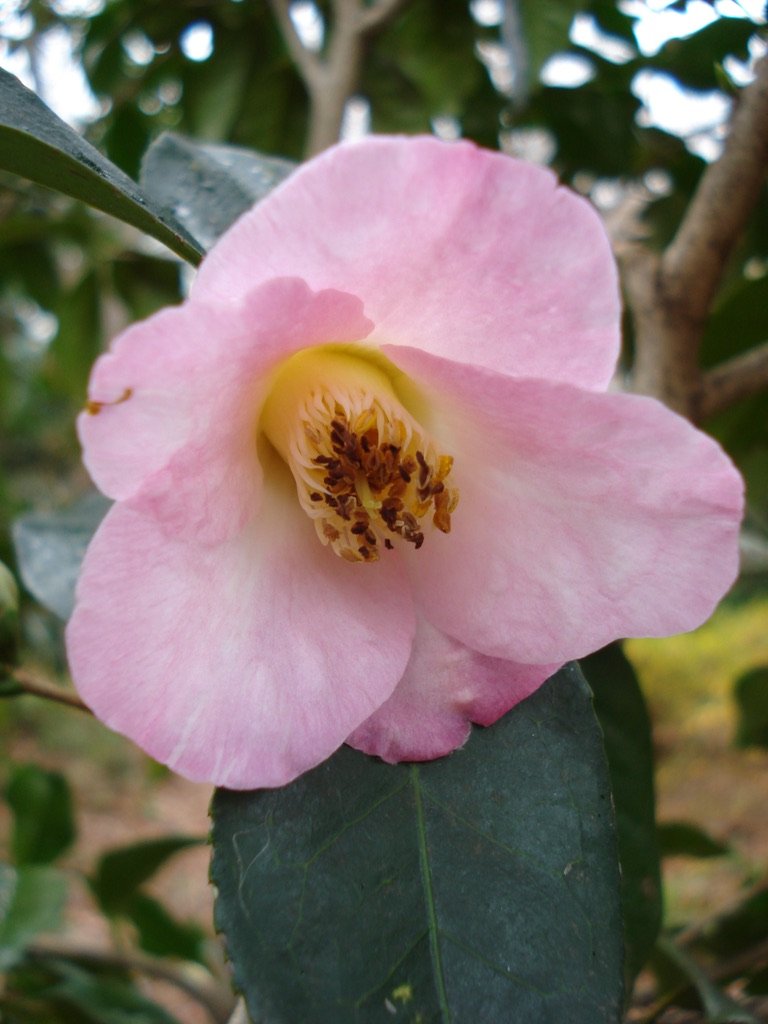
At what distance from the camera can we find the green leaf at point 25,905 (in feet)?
3.37

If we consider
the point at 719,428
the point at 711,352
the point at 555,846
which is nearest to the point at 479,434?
the point at 555,846

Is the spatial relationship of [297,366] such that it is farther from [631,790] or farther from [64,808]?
[64,808]

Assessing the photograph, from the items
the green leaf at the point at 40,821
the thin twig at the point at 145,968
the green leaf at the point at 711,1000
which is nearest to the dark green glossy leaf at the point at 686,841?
the green leaf at the point at 711,1000

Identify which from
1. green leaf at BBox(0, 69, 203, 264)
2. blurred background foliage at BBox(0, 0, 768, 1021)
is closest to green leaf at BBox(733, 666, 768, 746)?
blurred background foliage at BBox(0, 0, 768, 1021)

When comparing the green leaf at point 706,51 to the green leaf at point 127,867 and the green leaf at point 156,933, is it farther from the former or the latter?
the green leaf at point 156,933

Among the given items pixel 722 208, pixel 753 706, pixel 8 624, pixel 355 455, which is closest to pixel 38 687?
pixel 8 624

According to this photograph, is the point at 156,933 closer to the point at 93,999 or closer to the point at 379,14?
the point at 93,999

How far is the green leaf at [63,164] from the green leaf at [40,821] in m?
1.17

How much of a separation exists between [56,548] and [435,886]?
454mm

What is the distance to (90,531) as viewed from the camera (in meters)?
0.75

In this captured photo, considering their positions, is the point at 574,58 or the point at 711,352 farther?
the point at 574,58

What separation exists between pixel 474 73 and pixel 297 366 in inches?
43.2

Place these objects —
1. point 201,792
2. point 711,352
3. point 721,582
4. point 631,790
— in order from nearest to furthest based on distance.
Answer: point 721,582 → point 631,790 → point 711,352 → point 201,792

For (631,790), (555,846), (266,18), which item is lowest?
(631,790)
